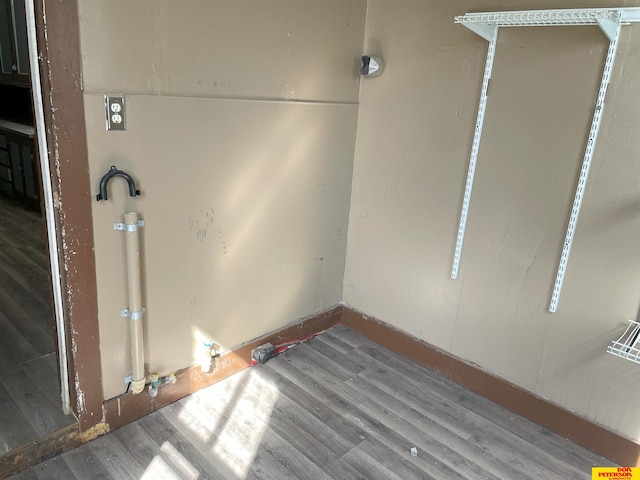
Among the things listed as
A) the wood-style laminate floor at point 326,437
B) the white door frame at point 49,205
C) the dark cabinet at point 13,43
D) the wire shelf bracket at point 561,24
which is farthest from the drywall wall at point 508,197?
the dark cabinet at point 13,43

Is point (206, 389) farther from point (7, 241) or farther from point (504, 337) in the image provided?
point (7, 241)

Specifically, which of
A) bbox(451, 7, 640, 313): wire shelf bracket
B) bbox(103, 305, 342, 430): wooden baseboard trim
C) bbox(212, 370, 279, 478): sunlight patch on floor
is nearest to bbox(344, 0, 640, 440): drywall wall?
bbox(451, 7, 640, 313): wire shelf bracket

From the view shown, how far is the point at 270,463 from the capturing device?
1.91 metres

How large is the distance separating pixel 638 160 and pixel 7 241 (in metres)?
4.17

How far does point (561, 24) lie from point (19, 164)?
4.71m

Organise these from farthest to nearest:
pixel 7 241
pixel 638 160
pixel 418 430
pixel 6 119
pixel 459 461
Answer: pixel 6 119, pixel 7 241, pixel 418 430, pixel 459 461, pixel 638 160

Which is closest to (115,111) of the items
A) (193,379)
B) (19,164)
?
(193,379)

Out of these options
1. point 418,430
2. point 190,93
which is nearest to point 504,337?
point 418,430

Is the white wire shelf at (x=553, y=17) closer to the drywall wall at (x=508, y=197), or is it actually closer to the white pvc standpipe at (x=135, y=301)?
the drywall wall at (x=508, y=197)

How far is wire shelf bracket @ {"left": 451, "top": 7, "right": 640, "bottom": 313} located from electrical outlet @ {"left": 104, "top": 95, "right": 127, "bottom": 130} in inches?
54.7

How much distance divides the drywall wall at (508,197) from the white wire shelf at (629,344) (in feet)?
0.15

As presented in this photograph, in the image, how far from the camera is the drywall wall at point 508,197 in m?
1.94

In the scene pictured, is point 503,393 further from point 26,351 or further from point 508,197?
point 26,351

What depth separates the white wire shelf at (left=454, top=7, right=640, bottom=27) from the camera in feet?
5.62
